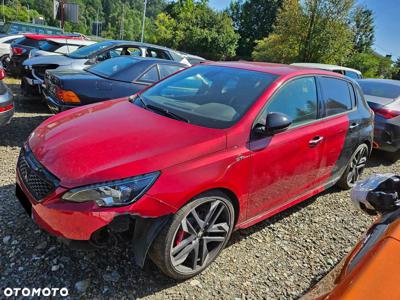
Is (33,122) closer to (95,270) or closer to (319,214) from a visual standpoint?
(95,270)

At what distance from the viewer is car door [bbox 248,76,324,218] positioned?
9.50ft

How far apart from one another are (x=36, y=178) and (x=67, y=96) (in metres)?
2.91

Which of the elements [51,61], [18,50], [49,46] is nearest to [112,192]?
[51,61]

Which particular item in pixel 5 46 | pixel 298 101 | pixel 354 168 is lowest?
pixel 5 46

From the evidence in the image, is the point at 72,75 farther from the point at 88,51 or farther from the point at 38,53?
the point at 38,53

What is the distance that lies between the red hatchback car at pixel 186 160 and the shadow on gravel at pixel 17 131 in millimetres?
2278

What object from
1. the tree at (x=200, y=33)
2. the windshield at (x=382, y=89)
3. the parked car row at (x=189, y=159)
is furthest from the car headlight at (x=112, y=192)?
the tree at (x=200, y=33)

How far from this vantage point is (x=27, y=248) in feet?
8.98

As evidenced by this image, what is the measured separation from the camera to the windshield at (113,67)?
5.68m

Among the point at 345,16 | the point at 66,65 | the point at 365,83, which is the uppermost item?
the point at 345,16

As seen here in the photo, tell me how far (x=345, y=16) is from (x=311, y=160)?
20.8 meters

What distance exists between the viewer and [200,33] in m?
35.7

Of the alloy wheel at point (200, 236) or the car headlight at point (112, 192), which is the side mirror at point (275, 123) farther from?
the car headlight at point (112, 192)

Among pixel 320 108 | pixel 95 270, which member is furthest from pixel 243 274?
pixel 320 108
